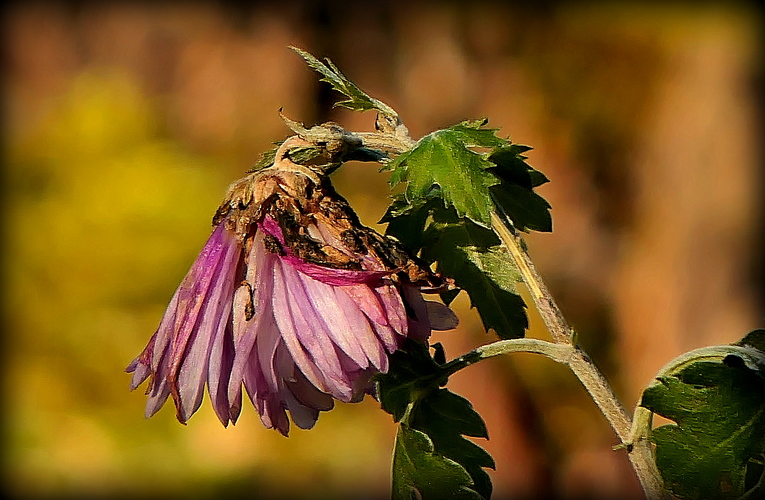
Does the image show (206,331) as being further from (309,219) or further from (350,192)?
(350,192)

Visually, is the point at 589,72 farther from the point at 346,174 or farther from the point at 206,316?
the point at 206,316

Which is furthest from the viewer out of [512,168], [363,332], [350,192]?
[350,192]

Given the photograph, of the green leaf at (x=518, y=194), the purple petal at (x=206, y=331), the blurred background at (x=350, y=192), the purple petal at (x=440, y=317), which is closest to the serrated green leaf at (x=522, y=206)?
the green leaf at (x=518, y=194)

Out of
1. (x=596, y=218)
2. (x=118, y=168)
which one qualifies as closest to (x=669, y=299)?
(x=596, y=218)

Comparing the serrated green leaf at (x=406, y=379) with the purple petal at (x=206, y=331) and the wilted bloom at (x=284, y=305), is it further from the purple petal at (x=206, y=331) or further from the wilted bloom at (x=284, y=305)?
the purple petal at (x=206, y=331)


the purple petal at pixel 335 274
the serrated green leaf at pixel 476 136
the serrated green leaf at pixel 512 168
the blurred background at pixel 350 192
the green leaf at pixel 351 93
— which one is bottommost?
the blurred background at pixel 350 192

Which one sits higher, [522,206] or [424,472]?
[522,206]

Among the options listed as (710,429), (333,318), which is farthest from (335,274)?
(710,429)
